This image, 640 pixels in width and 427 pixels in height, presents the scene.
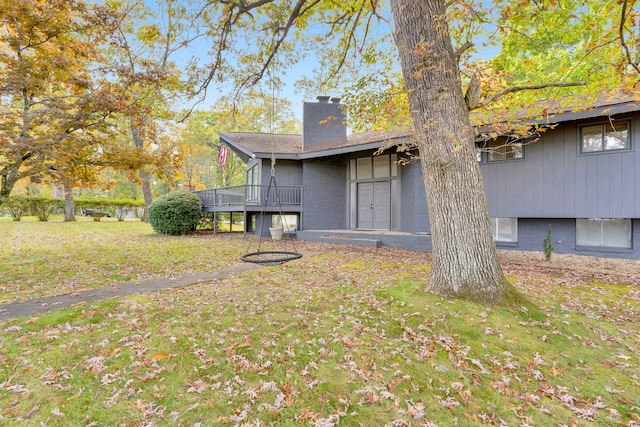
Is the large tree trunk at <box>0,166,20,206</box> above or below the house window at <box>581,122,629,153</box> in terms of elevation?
below

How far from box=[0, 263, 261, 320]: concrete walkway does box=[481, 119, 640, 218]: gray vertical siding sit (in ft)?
26.7

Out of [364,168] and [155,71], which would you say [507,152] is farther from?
[155,71]

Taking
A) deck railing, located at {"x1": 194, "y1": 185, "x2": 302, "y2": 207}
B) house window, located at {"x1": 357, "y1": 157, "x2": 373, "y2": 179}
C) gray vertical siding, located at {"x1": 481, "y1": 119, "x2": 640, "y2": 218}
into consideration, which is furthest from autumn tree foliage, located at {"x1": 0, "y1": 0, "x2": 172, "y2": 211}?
gray vertical siding, located at {"x1": 481, "y1": 119, "x2": 640, "y2": 218}

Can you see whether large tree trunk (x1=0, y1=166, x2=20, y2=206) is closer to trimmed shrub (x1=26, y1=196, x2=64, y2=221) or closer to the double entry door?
the double entry door

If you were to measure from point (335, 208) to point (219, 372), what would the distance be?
426 inches

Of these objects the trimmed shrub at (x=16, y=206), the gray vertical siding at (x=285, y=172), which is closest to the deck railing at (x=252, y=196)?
the gray vertical siding at (x=285, y=172)

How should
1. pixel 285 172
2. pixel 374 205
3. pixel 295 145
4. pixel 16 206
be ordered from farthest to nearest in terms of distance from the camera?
1. pixel 16 206
2. pixel 295 145
3. pixel 285 172
4. pixel 374 205

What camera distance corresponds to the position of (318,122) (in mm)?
14047

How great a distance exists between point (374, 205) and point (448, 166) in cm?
821

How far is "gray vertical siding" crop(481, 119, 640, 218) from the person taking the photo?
7754 mm

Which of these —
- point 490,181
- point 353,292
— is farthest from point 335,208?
point 353,292

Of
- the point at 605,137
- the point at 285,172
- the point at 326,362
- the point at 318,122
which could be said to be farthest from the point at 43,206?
the point at 605,137

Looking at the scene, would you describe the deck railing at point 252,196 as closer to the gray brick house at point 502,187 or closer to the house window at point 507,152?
the gray brick house at point 502,187

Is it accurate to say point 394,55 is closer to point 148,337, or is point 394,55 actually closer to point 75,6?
point 75,6
